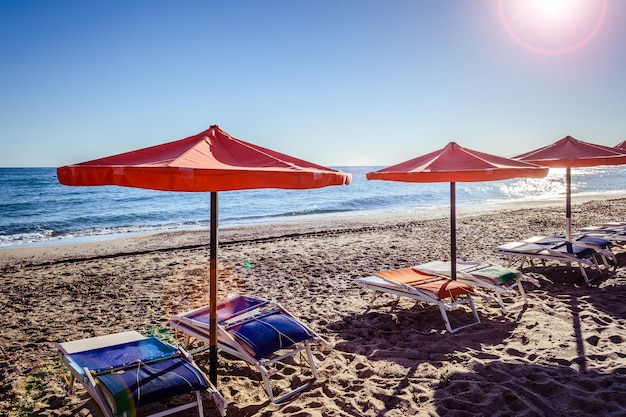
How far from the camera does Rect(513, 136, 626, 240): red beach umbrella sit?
6.55 m

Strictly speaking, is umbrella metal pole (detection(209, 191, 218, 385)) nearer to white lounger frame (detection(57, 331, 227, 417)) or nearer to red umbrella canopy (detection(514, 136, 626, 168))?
white lounger frame (detection(57, 331, 227, 417))

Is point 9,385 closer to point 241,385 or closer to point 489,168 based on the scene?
point 241,385

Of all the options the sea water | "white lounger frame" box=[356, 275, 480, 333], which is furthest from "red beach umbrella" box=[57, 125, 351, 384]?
the sea water

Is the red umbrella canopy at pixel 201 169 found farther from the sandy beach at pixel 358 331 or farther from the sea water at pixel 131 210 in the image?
the sea water at pixel 131 210

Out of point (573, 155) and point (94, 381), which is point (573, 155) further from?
point (94, 381)

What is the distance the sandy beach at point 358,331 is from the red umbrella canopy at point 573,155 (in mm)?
1873

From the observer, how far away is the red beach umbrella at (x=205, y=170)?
2627 millimetres

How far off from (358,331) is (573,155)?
4.46 metres

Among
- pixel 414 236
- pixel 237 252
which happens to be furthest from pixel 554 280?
pixel 237 252

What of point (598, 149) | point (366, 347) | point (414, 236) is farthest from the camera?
point (414, 236)

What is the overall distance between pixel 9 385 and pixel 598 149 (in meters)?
8.33

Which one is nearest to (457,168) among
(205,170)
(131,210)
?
(205,170)

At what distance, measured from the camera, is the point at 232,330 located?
161 inches

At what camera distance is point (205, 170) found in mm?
2617
